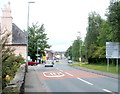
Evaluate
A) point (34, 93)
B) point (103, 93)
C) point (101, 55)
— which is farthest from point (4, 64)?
point (101, 55)

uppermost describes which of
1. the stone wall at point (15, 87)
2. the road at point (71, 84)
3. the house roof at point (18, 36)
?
the house roof at point (18, 36)

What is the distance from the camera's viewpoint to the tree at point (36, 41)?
2931 inches

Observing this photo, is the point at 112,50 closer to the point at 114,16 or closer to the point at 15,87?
the point at 114,16

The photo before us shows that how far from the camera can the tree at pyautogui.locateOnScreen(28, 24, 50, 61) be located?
7444cm

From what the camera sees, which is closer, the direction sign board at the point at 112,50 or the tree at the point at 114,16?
the tree at the point at 114,16

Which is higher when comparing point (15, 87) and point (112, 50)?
point (112, 50)

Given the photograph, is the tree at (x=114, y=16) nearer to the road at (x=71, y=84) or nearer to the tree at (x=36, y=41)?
the road at (x=71, y=84)

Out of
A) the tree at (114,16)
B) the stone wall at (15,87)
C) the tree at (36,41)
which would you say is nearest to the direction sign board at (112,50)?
the tree at (114,16)

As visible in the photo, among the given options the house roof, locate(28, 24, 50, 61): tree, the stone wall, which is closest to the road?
the stone wall

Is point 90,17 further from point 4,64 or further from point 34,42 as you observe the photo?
point 4,64

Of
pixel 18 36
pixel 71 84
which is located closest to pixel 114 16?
pixel 71 84

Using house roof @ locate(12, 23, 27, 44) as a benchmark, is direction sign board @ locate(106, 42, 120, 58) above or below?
below

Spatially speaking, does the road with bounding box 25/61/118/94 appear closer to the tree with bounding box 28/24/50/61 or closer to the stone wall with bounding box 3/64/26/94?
the stone wall with bounding box 3/64/26/94

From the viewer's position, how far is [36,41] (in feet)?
245
